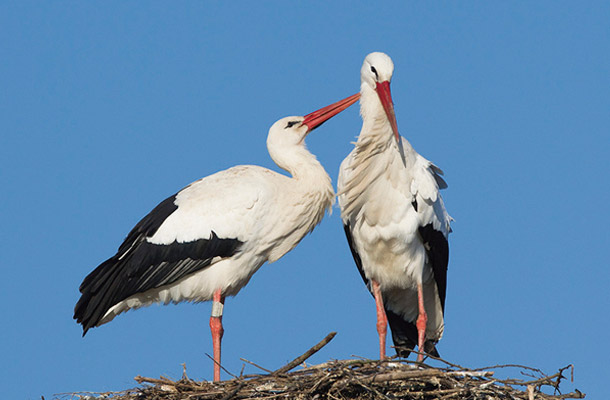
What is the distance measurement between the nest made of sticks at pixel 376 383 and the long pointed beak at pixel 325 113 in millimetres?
2601

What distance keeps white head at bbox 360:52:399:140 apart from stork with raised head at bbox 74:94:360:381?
1.00 meters

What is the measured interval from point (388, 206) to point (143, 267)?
2.03 metres

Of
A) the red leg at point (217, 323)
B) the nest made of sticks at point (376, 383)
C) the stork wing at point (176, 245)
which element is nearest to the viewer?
the nest made of sticks at point (376, 383)

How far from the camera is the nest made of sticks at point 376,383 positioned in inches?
304

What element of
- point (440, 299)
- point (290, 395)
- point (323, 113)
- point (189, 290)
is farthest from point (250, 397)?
point (323, 113)

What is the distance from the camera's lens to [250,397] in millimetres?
7969

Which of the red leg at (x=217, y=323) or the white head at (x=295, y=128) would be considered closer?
the red leg at (x=217, y=323)

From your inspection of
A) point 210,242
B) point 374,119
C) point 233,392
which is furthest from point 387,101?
point 233,392

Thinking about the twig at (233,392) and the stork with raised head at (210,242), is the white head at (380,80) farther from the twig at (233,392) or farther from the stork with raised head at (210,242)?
the twig at (233,392)

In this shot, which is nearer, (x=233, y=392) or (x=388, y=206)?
(x=233, y=392)

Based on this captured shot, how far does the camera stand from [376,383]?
303 inches

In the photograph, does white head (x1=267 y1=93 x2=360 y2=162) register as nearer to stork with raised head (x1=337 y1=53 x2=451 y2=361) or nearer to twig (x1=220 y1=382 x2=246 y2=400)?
stork with raised head (x1=337 y1=53 x2=451 y2=361)

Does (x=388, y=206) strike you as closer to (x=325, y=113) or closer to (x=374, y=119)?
(x=374, y=119)

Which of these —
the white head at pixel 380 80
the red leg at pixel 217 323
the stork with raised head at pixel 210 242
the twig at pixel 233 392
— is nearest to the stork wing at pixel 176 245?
the stork with raised head at pixel 210 242
